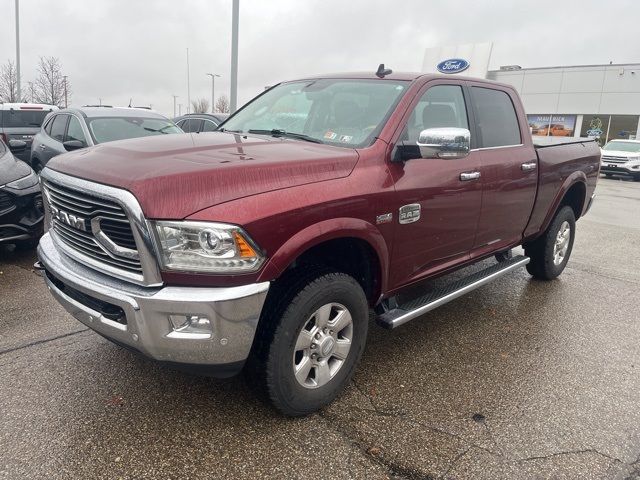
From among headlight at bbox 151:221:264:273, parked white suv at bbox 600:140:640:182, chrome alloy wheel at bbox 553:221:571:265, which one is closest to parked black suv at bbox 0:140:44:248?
headlight at bbox 151:221:264:273

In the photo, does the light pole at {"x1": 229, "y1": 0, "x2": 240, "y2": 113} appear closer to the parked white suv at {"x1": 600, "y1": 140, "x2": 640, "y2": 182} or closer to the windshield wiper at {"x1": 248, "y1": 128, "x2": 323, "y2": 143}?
the windshield wiper at {"x1": 248, "y1": 128, "x2": 323, "y2": 143}

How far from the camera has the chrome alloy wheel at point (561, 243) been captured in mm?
5402

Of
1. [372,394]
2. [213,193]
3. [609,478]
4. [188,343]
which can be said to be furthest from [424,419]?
[213,193]

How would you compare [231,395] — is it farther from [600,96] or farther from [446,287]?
[600,96]

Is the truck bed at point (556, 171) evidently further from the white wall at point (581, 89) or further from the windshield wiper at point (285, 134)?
the white wall at point (581, 89)

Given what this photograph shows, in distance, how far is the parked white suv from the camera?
19.5 m

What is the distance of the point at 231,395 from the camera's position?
3.05 m

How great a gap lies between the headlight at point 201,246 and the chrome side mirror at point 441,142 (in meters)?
1.25

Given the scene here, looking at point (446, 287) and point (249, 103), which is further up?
point (249, 103)

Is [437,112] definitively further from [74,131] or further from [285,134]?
[74,131]

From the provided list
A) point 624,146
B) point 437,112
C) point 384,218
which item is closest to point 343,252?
point 384,218

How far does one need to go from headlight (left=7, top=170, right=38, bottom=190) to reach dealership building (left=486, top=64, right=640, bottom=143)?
26848 mm

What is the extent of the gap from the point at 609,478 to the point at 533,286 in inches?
→ 123

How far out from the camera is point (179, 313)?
226 centimetres
